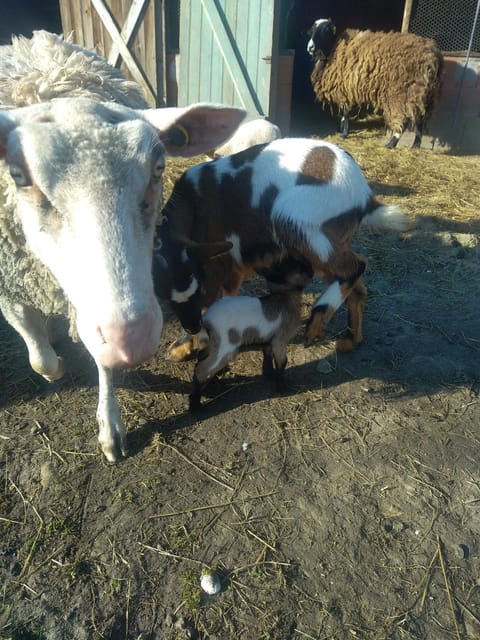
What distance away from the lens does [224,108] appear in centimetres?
216

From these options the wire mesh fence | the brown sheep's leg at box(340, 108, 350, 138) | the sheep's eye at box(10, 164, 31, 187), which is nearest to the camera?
the sheep's eye at box(10, 164, 31, 187)

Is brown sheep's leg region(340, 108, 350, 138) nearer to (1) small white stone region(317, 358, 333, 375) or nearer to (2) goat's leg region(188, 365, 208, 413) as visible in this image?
(1) small white stone region(317, 358, 333, 375)

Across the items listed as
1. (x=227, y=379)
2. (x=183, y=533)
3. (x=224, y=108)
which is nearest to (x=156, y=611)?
(x=183, y=533)

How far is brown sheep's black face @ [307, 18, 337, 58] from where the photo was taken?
841 centimetres

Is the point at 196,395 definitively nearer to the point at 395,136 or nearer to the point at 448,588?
the point at 448,588

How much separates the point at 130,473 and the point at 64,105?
1.72 meters

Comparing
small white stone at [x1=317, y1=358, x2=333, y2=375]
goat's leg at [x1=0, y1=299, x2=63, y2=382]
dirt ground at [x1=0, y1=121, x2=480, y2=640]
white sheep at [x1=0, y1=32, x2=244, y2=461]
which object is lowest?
dirt ground at [x1=0, y1=121, x2=480, y2=640]

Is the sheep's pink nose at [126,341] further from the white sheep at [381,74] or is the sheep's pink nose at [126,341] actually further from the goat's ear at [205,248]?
the white sheep at [381,74]

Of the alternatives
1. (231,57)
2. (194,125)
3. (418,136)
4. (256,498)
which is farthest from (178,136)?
(418,136)

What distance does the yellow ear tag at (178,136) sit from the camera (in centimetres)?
215

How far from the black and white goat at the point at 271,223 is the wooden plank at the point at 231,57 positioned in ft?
15.9

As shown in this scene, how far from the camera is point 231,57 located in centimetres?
738

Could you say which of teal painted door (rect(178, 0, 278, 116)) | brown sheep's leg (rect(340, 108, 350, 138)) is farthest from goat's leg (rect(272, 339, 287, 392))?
brown sheep's leg (rect(340, 108, 350, 138))

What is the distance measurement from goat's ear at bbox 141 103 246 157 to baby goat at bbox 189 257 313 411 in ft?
3.11
